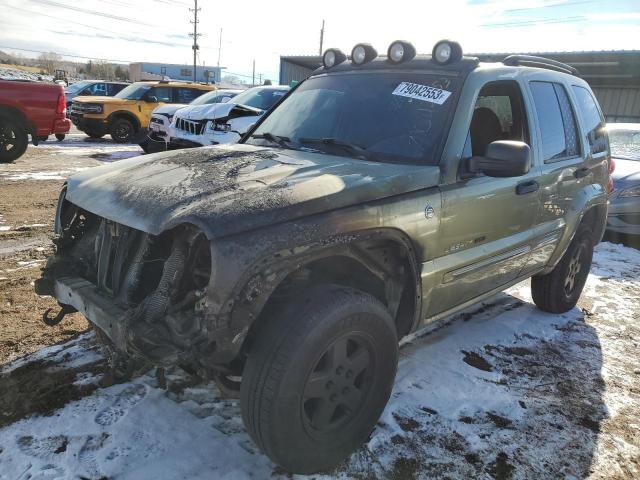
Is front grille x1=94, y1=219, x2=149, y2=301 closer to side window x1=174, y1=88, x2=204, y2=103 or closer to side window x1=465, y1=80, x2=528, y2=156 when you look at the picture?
side window x1=465, y1=80, x2=528, y2=156

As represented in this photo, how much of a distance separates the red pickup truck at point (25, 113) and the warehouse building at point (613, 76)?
13416 millimetres

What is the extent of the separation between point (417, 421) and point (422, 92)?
189 centimetres

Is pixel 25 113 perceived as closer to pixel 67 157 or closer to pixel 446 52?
pixel 67 157

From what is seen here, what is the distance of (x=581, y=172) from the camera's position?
3928mm

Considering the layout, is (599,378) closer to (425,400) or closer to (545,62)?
(425,400)

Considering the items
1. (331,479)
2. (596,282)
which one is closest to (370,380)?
(331,479)

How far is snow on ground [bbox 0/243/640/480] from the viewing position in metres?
2.37

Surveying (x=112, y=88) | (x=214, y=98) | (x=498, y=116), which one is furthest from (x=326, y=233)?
(x=112, y=88)

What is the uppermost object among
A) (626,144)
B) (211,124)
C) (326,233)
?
(626,144)

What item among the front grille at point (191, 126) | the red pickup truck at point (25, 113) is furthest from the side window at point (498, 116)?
the red pickup truck at point (25, 113)

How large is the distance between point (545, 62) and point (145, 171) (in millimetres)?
3062

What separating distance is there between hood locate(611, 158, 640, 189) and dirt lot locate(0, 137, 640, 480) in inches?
142

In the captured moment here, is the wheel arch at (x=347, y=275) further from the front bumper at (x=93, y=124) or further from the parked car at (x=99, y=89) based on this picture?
the parked car at (x=99, y=89)

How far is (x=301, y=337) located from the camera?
2.02 m
